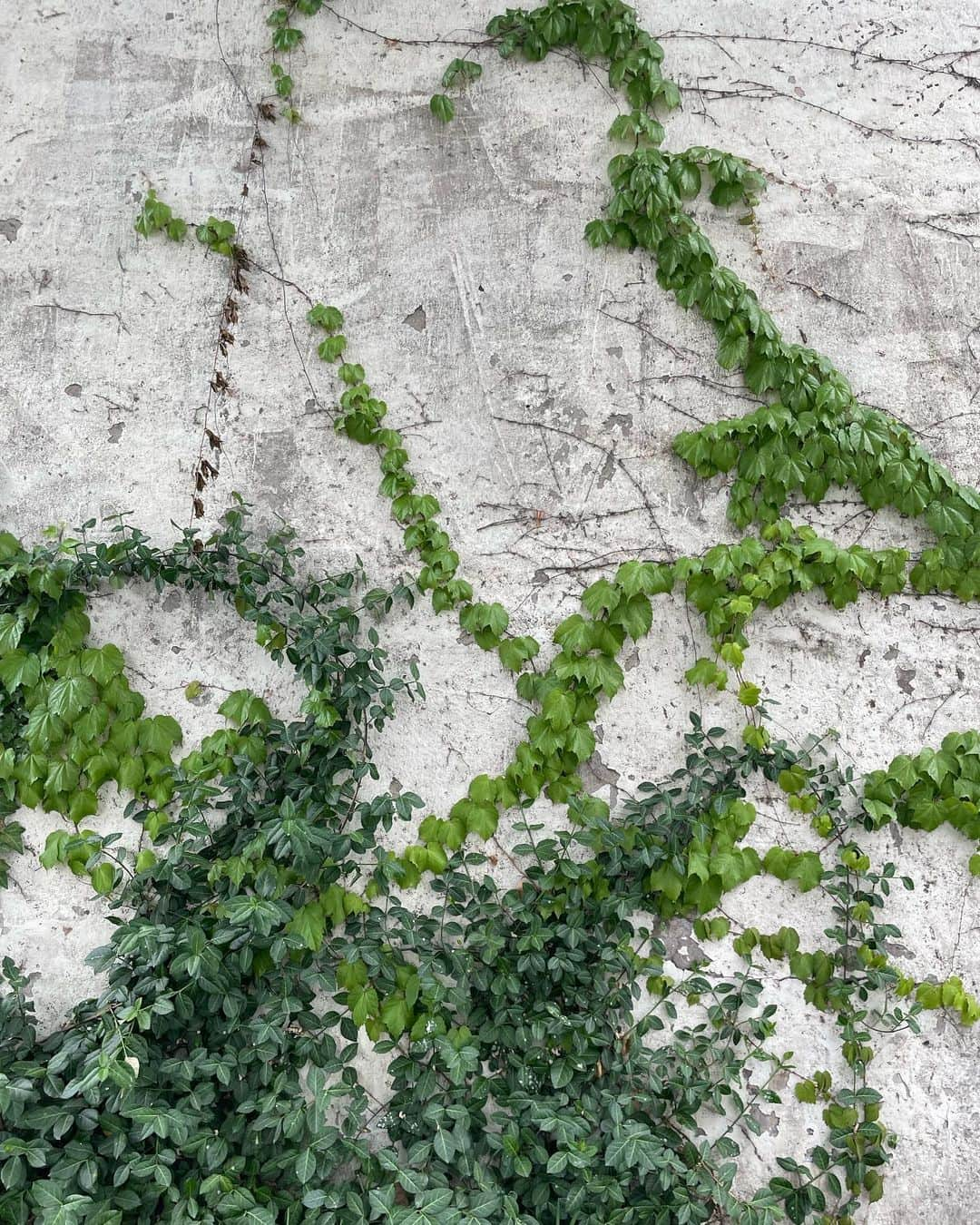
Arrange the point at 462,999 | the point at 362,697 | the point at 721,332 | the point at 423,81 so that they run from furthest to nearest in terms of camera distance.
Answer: the point at 423,81 → the point at 721,332 → the point at 362,697 → the point at 462,999

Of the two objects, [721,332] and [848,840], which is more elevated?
[721,332]

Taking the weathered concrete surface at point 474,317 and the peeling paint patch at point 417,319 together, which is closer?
the weathered concrete surface at point 474,317

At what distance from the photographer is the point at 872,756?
108 inches

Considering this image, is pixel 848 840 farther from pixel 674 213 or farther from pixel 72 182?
pixel 72 182

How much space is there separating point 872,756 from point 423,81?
287cm

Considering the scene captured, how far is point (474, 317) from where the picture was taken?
3018 millimetres

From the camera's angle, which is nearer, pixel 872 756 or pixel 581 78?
pixel 872 756

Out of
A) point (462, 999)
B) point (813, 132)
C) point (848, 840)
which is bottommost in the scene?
point (462, 999)

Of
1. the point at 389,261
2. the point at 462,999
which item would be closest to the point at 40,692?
the point at 462,999

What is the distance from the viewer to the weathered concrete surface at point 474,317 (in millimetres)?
2816

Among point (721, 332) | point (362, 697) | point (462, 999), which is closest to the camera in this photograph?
point (462, 999)

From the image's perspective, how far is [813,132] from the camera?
3059mm

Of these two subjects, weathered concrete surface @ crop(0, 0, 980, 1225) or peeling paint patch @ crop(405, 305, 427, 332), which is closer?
weathered concrete surface @ crop(0, 0, 980, 1225)

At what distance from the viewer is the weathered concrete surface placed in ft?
9.24
